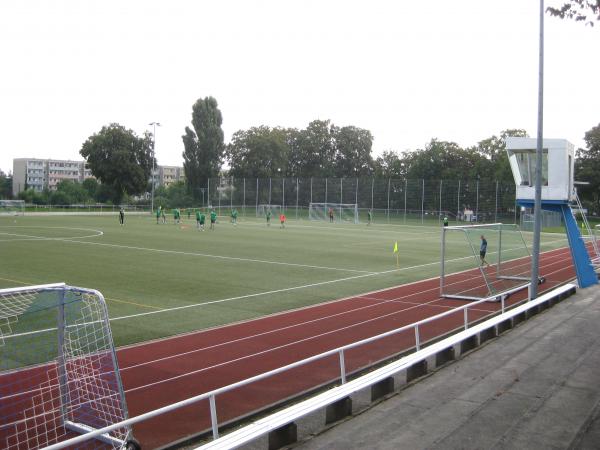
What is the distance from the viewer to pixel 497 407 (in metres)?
7.73

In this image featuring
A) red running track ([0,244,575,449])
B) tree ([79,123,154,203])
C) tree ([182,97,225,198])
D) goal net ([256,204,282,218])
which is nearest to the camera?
red running track ([0,244,575,449])

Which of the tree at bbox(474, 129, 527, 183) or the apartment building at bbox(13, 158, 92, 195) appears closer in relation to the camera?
the tree at bbox(474, 129, 527, 183)

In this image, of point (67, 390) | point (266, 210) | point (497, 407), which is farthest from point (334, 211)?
point (67, 390)

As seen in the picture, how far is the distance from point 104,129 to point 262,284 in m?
74.3

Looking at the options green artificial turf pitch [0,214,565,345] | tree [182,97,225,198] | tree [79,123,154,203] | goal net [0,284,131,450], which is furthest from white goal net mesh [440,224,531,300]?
tree [79,123,154,203]

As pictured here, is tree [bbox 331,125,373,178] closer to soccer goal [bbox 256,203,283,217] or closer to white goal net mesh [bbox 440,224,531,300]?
soccer goal [bbox 256,203,283,217]

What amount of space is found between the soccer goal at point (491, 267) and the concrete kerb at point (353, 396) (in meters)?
6.45

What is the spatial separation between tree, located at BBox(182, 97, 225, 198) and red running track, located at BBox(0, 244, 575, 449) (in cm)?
7407

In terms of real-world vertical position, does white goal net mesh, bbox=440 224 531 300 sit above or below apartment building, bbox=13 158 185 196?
below

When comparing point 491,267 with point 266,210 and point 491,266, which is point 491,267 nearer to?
point 491,266

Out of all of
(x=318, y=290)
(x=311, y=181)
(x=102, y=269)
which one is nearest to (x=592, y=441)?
(x=318, y=290)

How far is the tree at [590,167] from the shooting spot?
247 ft

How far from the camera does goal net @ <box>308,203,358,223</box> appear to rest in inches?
2800

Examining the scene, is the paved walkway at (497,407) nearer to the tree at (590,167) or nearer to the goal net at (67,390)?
the goal net at (67,390)
